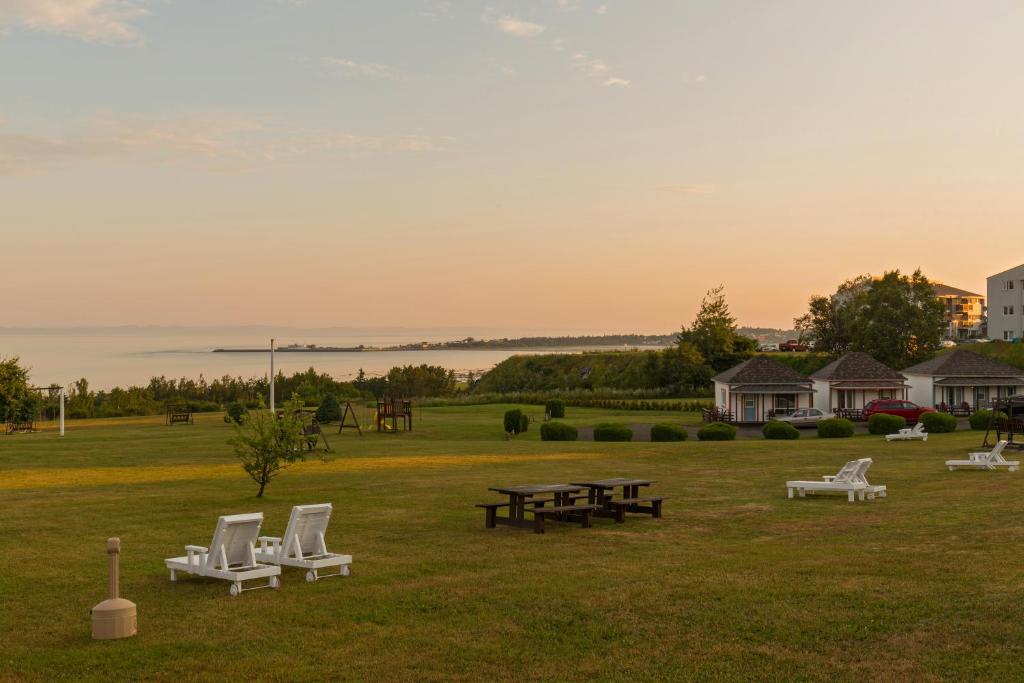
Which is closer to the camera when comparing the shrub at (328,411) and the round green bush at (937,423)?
the round green bush at (937,423)

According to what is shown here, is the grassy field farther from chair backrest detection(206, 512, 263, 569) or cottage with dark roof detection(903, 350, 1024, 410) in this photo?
cottage with dark roof detection(903, 350, 1024, 410)

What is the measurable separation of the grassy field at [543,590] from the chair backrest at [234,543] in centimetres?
35

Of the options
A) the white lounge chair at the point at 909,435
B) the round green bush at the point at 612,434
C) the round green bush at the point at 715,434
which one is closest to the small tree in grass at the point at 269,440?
the round green bush at the point at 612,434

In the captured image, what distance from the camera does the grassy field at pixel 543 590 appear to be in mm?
9742

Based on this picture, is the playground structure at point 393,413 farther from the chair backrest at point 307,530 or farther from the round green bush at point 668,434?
the chair backrest at point 307,530

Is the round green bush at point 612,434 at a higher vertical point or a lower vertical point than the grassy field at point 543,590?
higher

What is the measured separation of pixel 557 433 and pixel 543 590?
31.4m

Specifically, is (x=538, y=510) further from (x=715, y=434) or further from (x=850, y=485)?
(x=715, y=434)

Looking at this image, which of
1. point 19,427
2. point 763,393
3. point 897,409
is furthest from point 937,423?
point 19,427

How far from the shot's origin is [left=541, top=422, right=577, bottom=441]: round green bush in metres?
44.0

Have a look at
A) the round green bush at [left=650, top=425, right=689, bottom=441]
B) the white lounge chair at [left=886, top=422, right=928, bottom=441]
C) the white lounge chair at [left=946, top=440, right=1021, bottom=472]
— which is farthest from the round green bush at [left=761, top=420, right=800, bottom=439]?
the white lounge chair at [left=946, top=440, right=1021, bottom=472]

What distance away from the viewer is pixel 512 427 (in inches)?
1922

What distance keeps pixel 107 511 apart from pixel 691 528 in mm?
11467

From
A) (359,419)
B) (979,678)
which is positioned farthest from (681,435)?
(979,678)
